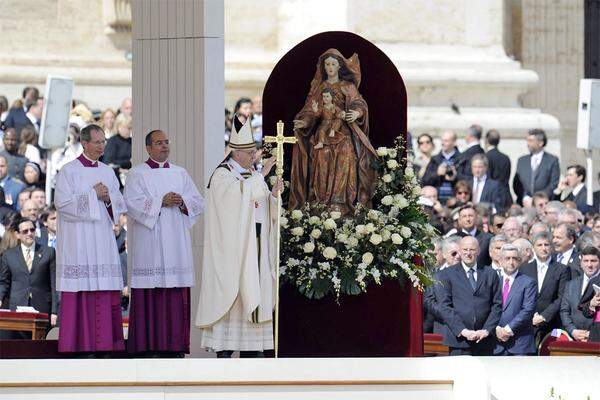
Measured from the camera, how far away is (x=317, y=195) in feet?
53.3

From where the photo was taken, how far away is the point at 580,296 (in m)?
17.7

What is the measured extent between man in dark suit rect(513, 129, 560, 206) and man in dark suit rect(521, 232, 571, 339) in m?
3.73

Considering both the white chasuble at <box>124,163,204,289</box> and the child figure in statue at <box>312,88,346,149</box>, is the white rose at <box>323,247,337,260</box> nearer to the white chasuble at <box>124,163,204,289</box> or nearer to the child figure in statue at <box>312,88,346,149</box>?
the child figure in statue at <box>312,88,346,149</box>

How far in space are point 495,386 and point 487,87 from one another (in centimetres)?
915

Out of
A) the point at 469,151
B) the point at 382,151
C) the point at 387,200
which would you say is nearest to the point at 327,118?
the point at 382,151

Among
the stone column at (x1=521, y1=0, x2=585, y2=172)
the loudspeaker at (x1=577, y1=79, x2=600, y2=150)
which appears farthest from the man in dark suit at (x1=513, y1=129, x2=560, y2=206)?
the stone column at (x1=521, y1=0, x2=585, y2=172)

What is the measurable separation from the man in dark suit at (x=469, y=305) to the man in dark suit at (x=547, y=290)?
37 centimetres

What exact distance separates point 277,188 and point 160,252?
1.22m

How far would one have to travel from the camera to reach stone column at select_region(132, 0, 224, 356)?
17391 millimetres

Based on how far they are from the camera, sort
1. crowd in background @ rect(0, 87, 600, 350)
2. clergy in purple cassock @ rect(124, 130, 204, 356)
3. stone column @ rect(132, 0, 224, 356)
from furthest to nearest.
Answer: crowd in background @ rect(0, 87, 600, 350) → stone column @ rect(132, 0, 224, 356) → clergy in purple cassock @ rect(124, 130, 204, 356)

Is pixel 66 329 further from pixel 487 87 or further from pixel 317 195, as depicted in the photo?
pixel 487 87

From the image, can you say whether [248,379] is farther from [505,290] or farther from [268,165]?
[505,290]

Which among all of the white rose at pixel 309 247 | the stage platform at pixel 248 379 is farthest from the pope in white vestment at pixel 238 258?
the stage platform at pixel 248 379

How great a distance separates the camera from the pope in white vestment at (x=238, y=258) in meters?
15.6
